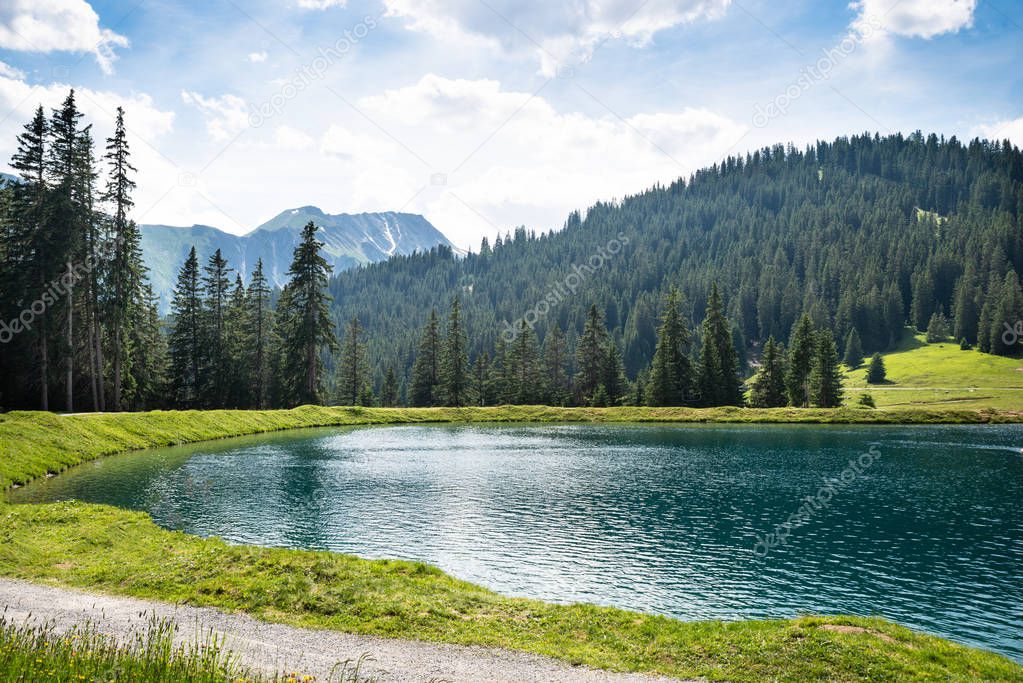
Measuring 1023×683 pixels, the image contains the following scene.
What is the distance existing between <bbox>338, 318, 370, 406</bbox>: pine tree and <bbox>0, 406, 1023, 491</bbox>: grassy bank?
816 inches

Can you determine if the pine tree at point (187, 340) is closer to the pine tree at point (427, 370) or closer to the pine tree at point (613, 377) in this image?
the pine tree at point (427, 370)

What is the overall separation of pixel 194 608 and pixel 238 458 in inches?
1385

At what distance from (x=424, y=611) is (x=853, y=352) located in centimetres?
17068

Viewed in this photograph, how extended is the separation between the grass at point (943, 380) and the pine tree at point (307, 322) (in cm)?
9062

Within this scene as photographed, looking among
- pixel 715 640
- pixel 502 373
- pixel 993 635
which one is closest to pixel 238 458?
pixel 715 640

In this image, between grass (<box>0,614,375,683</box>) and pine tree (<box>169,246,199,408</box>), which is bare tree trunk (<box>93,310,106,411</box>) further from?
grass (<box>0,614,375,683</box>)

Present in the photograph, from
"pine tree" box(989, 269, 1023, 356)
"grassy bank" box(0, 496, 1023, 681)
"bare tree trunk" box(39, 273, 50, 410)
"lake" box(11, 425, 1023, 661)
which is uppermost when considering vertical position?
"pine tree" box(989, 269, 1023, 356)

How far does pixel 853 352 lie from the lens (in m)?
159

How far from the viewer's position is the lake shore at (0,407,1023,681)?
40.7 feet

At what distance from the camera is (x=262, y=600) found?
15.5 m

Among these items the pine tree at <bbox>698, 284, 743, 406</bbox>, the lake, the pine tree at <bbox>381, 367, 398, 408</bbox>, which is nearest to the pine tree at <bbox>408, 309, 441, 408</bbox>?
the pine tree at <bbox>381, 367, 398, 408</bbox>

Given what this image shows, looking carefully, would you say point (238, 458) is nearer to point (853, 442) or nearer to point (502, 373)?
point (853, 442)

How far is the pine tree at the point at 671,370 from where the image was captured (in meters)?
102

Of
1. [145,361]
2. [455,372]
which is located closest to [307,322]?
[145,361]
